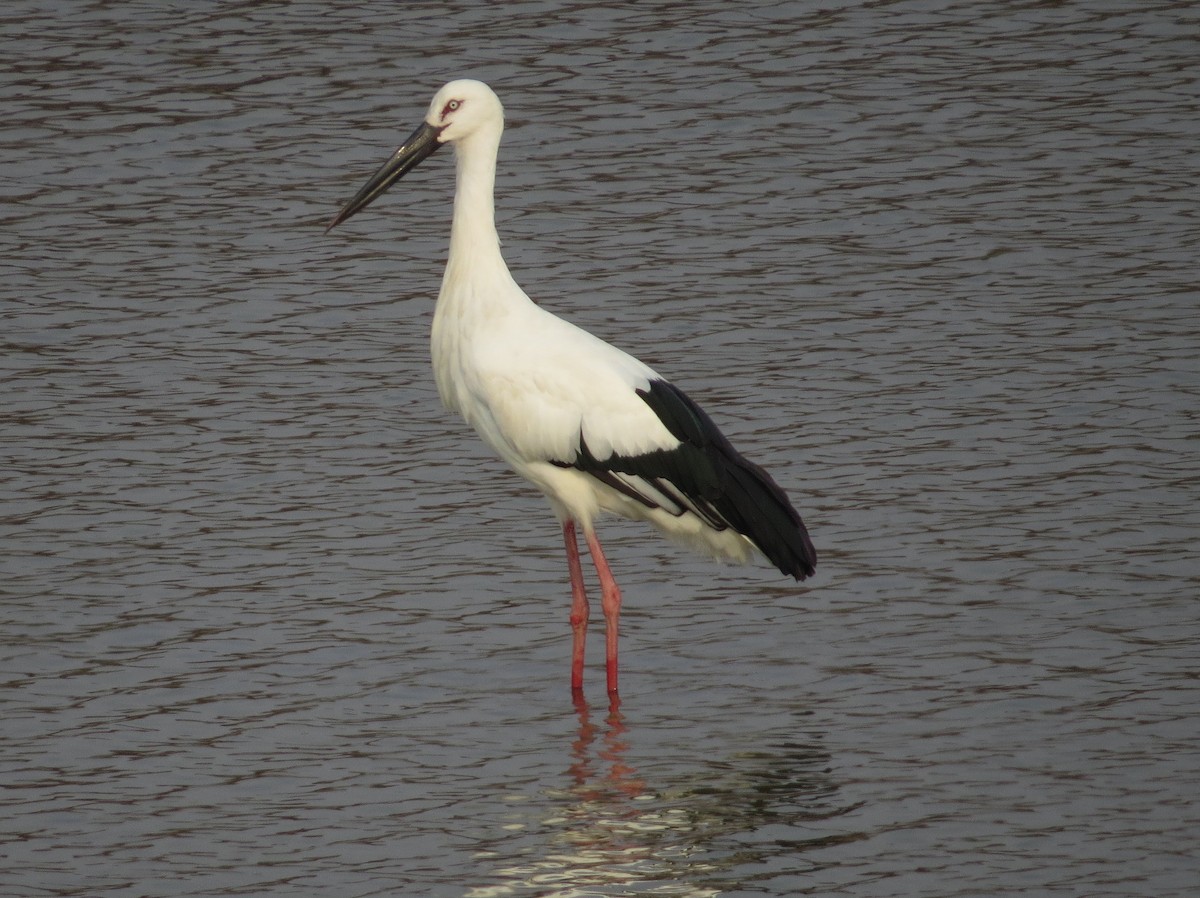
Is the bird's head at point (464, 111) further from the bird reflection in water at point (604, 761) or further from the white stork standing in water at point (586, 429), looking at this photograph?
the bird reflection in water at point (604, 761)

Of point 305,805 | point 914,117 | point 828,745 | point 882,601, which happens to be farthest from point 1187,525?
point 914,117

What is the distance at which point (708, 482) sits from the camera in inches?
355

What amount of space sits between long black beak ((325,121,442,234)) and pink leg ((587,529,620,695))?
6.33 feet

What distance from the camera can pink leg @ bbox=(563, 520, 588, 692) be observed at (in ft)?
29.7

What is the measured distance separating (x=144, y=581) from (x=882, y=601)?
11.1ft

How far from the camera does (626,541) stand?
10727 mm

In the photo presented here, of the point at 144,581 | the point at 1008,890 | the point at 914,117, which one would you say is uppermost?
the point at 914,117

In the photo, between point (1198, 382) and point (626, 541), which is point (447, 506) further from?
point (1198, 382)

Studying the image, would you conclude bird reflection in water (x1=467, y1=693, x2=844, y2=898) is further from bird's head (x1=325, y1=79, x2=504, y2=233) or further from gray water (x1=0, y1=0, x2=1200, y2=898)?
bird's head (x1=325, y1=79, x2=504, y2=233)

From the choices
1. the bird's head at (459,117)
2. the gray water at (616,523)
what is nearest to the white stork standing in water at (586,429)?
the bird's head at (459,117)

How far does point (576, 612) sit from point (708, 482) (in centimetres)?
82

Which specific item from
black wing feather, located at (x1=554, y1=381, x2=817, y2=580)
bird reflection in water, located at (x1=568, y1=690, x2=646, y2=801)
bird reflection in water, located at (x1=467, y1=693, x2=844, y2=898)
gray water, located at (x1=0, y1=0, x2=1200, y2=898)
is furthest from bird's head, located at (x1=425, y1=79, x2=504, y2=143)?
bird reflection in water, located at (x1=467, y1=693, x2=844, y2=898)

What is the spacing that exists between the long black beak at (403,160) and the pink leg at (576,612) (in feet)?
5.96

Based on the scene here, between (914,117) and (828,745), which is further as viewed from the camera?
(914,117)
